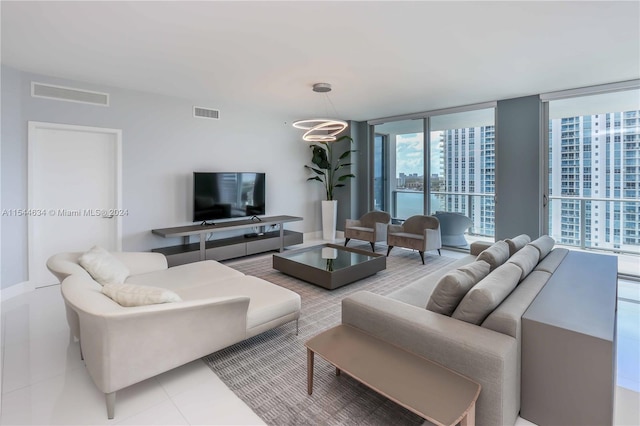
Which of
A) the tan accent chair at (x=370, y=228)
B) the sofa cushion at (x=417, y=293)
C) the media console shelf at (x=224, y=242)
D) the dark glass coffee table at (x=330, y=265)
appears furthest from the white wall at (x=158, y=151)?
the sofa cushion at (x=417, y=293)

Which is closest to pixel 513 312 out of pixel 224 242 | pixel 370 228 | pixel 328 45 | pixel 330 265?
pixel 330 265

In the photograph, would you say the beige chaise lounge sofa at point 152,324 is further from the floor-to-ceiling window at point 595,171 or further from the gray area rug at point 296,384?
the floor-to-ceiling window at point 595,171

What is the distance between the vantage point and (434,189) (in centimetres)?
662

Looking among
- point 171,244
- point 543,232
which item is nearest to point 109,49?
point 171,244

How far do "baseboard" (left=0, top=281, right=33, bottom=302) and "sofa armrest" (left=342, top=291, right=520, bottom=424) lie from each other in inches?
174

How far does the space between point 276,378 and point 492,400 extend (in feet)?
4.63

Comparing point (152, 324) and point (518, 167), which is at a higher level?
point (518, 167)

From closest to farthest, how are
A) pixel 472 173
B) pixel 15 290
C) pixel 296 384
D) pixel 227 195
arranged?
pixel 296 384
pixel 15 290
pixel 227 195
pixel 472 173

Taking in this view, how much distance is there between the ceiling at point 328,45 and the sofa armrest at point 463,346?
2385 mm

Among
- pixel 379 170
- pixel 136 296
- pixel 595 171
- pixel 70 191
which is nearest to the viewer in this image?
pixel 136 296

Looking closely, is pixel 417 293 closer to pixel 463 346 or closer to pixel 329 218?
pixel 463 346

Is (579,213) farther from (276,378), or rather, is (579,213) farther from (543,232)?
(276,378)

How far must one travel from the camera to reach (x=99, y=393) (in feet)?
7.06

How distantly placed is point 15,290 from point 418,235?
19.3 feet
